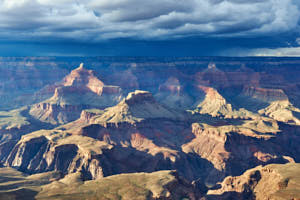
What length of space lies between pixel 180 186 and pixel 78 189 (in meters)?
47.6

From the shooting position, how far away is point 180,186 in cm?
15550

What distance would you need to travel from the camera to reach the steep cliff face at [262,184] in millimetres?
149625

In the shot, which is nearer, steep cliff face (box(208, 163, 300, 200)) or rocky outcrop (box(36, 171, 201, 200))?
rocky outcrop (box(36, 171, 201, 200))

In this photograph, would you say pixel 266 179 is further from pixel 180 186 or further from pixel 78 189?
pixel 78 189

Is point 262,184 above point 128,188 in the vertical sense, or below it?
below

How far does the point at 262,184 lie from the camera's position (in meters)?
165

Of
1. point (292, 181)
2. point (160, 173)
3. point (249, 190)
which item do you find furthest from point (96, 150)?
point (292, 181)

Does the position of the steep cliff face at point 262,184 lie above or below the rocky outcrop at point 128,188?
below

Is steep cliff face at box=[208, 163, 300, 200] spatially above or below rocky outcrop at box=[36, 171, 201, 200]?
below

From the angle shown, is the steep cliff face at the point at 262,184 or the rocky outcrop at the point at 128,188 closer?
the rocky outcrop at the point at 128,188

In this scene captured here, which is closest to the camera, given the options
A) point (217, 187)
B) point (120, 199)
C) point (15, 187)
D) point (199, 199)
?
point (120, 199)

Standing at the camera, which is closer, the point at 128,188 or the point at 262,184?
the point at 128,188

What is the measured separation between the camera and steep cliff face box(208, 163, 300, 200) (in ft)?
491

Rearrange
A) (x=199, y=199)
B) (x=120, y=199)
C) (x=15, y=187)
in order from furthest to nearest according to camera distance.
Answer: (x=199, y=199)
(x=15, y=187)
(x=120, y=199)
